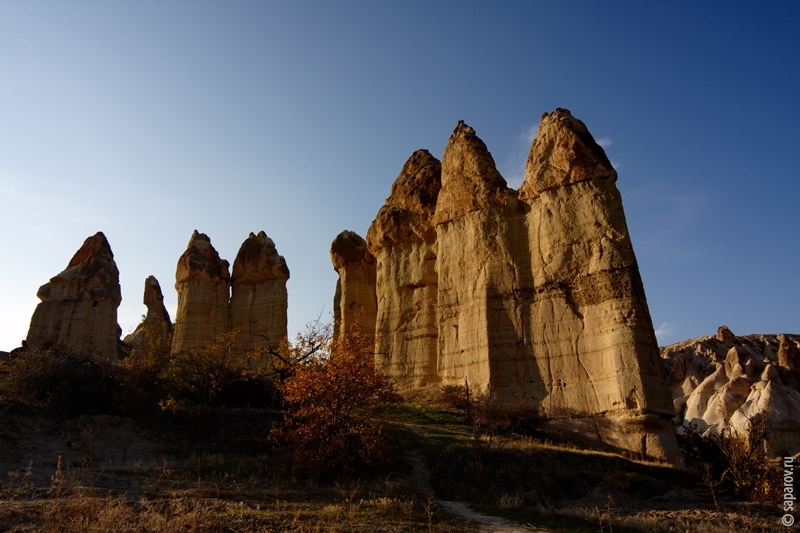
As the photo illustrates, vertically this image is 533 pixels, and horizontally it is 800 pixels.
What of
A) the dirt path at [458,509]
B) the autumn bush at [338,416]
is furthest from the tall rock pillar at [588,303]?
the autumn bush at [338,416]

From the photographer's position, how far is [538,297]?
23016mm

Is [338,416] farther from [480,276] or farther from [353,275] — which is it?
[353,275]

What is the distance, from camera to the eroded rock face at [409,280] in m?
27.9

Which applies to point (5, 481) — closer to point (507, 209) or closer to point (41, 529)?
point (41, 529)

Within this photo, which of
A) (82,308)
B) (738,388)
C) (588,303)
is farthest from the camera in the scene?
(738,388)

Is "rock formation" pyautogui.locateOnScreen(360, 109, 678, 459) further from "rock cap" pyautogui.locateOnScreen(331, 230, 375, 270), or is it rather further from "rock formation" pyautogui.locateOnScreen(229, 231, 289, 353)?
"rock formation" pyautogui.locateOnScreen(229, 231, 289, 353)

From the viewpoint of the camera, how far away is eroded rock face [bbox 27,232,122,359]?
3331cm

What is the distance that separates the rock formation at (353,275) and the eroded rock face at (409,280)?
3.33 metres

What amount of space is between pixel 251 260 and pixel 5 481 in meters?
28.4

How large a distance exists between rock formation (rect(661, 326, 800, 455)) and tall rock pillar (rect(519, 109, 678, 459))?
8.63 feet

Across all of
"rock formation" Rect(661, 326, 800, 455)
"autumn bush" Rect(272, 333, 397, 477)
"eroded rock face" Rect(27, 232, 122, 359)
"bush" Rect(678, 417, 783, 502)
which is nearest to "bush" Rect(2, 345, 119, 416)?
"autumn bush" Rect(272, 333, 397, 477)

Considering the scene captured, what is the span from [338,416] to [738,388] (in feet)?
122

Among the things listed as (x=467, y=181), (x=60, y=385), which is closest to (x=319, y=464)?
(x=60, y=385)

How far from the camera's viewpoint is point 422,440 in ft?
57.5
